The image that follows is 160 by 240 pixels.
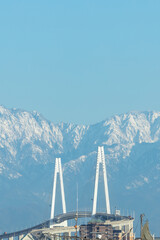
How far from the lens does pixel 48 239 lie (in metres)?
194

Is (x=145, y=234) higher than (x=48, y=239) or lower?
lower

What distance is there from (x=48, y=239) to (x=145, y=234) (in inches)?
5241

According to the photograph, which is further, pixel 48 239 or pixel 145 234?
pixel 48 239

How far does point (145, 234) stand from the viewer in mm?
62375
